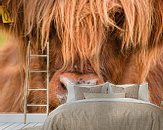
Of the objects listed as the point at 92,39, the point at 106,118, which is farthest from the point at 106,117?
the point at 92,39

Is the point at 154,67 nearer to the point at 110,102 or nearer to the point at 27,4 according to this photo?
the point at 110,102

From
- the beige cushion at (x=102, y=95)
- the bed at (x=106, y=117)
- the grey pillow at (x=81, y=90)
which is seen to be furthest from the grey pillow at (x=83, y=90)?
the bed at (x=106, y=117)

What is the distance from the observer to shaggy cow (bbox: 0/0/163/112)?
5.07 m

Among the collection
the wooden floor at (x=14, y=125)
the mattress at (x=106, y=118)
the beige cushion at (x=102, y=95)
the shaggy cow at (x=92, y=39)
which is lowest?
the wooden floor at (x=14, y=125)

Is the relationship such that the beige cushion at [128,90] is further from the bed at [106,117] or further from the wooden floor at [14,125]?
the wooden floor at [14,125]

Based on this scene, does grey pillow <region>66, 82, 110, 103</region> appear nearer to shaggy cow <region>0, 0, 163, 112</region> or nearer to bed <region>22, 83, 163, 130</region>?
shaggy cow <region>0, 0, 163, 112</region>

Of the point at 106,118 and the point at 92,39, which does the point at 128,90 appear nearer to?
the point at 92,39

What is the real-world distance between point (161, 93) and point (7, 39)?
2.56m

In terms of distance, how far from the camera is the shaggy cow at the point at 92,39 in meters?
5.07

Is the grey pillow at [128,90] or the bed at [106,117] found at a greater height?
the grey pillow at [128,90]

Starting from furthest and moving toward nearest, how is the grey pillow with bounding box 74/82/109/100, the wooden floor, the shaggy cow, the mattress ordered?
the shaggy cow
the wooden floor
the grey pillow with bounding box 74/82/109/100
the mattress

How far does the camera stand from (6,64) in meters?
5.30

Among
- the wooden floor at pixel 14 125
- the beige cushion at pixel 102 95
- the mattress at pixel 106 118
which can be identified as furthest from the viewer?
the wooden floor at pixel 14 125

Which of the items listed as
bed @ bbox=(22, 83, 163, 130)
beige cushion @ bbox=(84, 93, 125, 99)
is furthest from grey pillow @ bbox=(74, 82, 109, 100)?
bed @ bbox=(22, 83, 163, 130)
